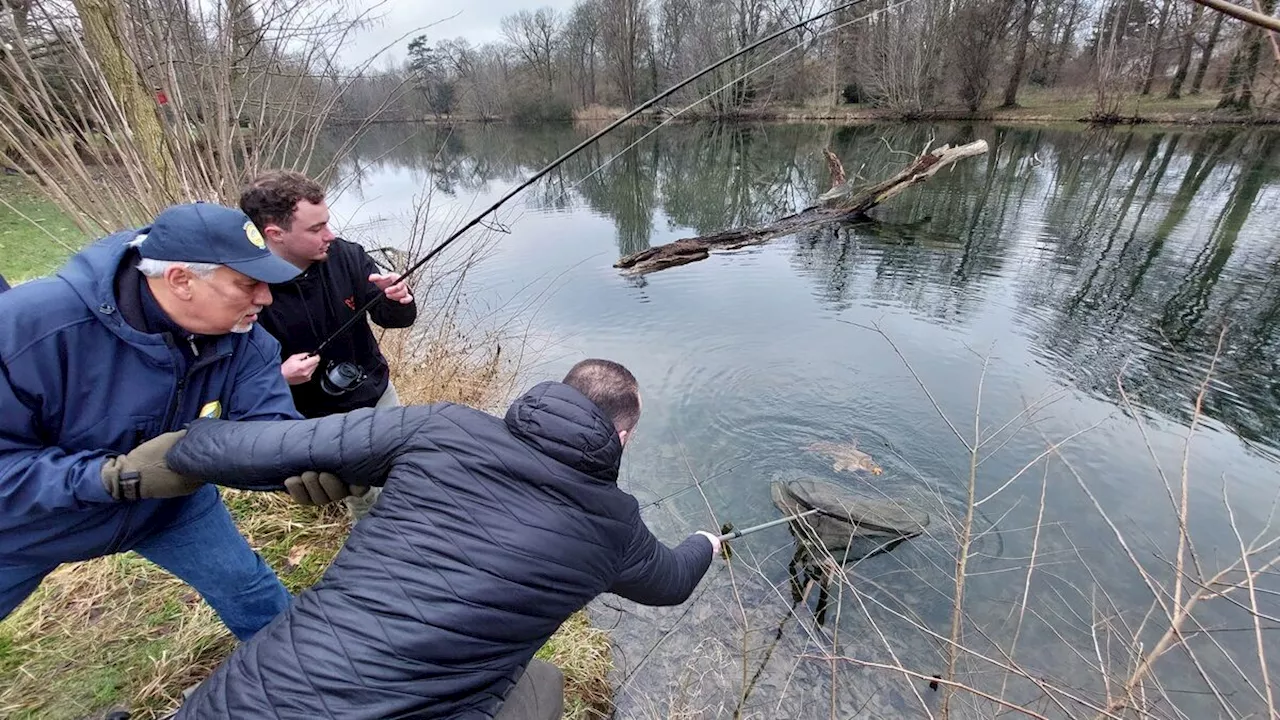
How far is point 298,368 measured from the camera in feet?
7.51

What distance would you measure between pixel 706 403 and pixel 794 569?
2.18 metres

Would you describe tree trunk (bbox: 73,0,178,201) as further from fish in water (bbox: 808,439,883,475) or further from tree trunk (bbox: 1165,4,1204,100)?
tree trunk (bbox: 1165,4,1204,100)

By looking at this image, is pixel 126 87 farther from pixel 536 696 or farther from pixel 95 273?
pixel 536 696

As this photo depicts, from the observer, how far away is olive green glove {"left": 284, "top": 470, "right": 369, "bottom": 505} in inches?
59.7

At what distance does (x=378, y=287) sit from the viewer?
2.68 m

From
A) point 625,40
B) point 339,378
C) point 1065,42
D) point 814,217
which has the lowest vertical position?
point 814,217

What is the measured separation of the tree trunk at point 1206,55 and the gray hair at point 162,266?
32906 mm

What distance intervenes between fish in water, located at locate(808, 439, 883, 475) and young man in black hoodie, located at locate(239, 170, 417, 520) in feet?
11.2

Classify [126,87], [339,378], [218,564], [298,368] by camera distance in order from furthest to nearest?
[126,87] < [339,378] < [298,368] < [218,564]

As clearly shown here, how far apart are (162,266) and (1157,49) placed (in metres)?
33.4

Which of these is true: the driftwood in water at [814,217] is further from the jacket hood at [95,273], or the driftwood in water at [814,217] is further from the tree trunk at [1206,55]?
the tree trunk at [1206,55]

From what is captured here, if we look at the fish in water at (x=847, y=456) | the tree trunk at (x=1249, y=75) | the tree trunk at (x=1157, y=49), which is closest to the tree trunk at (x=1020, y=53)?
the tree trunk at (x=1157, y=49)

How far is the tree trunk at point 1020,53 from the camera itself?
1066 inches

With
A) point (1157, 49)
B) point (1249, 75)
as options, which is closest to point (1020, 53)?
point (1157, 49)
